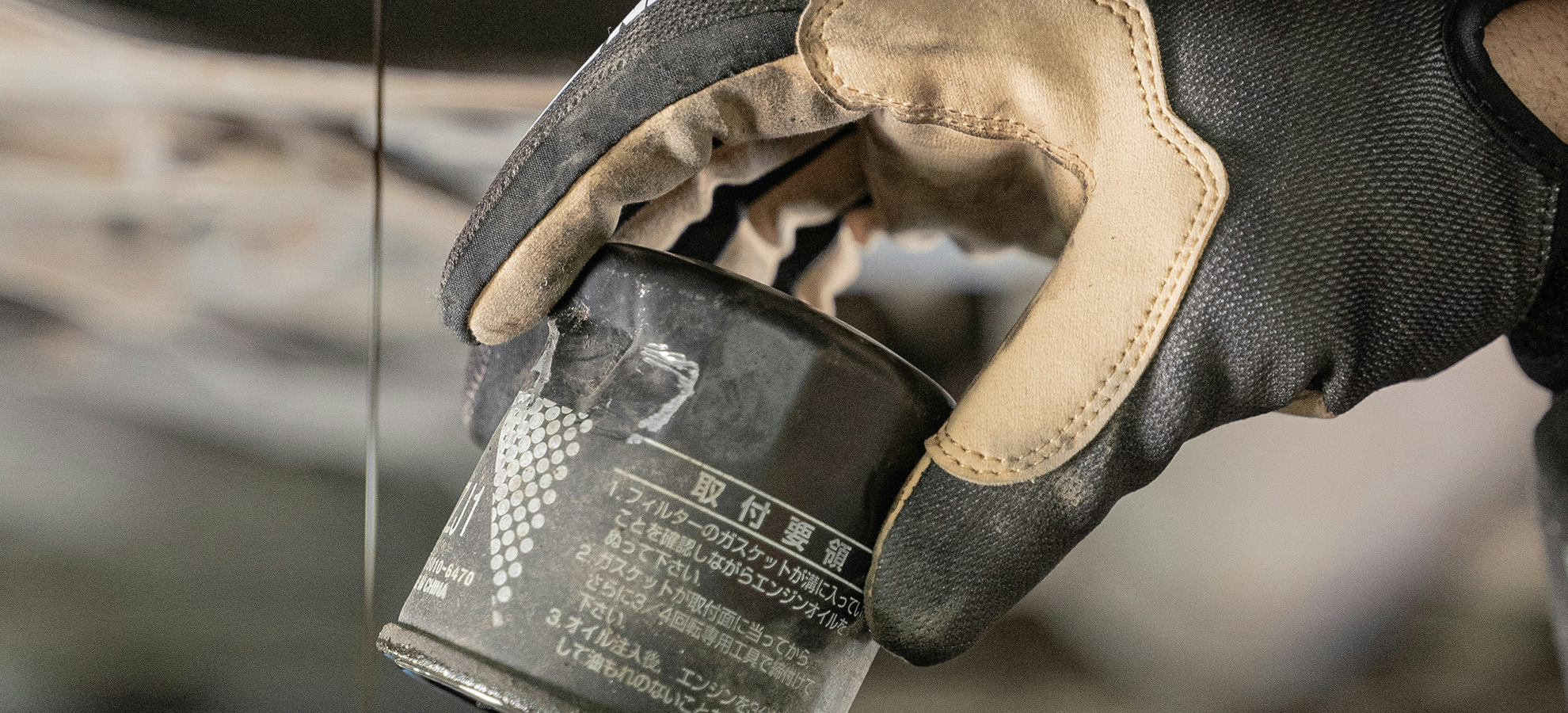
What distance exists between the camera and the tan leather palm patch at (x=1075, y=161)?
0.43 metres

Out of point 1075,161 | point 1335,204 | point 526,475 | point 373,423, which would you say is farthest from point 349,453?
point 1335,204

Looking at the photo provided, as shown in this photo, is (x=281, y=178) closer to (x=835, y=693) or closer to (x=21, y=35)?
(x=21, y=35)

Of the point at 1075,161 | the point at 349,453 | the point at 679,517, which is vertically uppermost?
the point at 1075,161

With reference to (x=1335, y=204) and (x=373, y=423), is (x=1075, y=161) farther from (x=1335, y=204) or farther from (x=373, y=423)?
(x=373, y=423)

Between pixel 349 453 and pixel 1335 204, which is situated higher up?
pixel 1335 204

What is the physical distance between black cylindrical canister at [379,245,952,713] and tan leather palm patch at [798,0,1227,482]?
6 cm

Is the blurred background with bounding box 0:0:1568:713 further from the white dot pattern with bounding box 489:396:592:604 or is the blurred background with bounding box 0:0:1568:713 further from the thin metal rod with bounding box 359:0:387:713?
the white dot pattern with bounding box 489:396:592:604

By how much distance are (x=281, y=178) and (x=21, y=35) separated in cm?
22

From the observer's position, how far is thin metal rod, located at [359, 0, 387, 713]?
774 millimetres

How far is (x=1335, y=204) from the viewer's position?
0.42m

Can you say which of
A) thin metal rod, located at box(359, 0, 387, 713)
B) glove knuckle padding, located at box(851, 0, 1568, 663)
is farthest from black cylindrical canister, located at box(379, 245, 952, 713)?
thin metal rod, located at box(359, 0, 387, 713)

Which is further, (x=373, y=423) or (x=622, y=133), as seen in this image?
(x=373, y=423)

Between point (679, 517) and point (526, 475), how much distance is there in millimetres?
95

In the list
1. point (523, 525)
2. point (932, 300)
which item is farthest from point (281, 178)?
point (932, 300)
